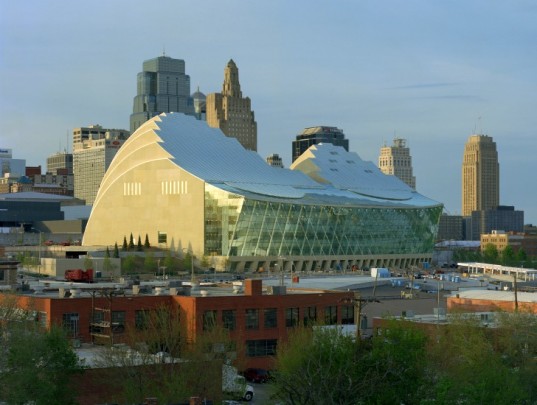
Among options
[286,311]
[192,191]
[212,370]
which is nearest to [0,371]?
[212,370]

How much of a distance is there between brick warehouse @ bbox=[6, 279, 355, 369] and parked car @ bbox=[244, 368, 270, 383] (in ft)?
1.85

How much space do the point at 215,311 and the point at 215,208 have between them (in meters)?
107

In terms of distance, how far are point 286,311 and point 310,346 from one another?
942 inches

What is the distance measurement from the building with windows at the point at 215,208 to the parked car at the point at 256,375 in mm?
101887

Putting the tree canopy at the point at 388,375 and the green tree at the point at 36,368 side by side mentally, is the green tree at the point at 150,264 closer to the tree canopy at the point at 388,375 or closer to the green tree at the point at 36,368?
the tree canopy at the point at 388,375

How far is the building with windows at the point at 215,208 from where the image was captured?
580 ft

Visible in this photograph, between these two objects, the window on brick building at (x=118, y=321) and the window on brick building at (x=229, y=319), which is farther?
the window on brick building at (x=229, y=319)

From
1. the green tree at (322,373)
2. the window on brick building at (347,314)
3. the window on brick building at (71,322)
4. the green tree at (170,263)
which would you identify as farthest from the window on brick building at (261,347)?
the green tree at (170,263)

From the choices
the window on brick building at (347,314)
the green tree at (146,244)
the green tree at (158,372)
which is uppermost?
the green tree at (146,244)

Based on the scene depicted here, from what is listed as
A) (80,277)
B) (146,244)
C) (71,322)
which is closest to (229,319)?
(71,322)

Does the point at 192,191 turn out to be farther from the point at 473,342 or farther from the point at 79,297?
the point at 473,342

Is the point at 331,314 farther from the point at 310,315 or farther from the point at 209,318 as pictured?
the point at 209,318

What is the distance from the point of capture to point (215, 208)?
176m

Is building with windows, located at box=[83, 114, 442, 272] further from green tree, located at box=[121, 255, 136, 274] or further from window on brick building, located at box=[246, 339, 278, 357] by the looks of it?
window on brick building, located at box=[246, 339, 278, 357]
